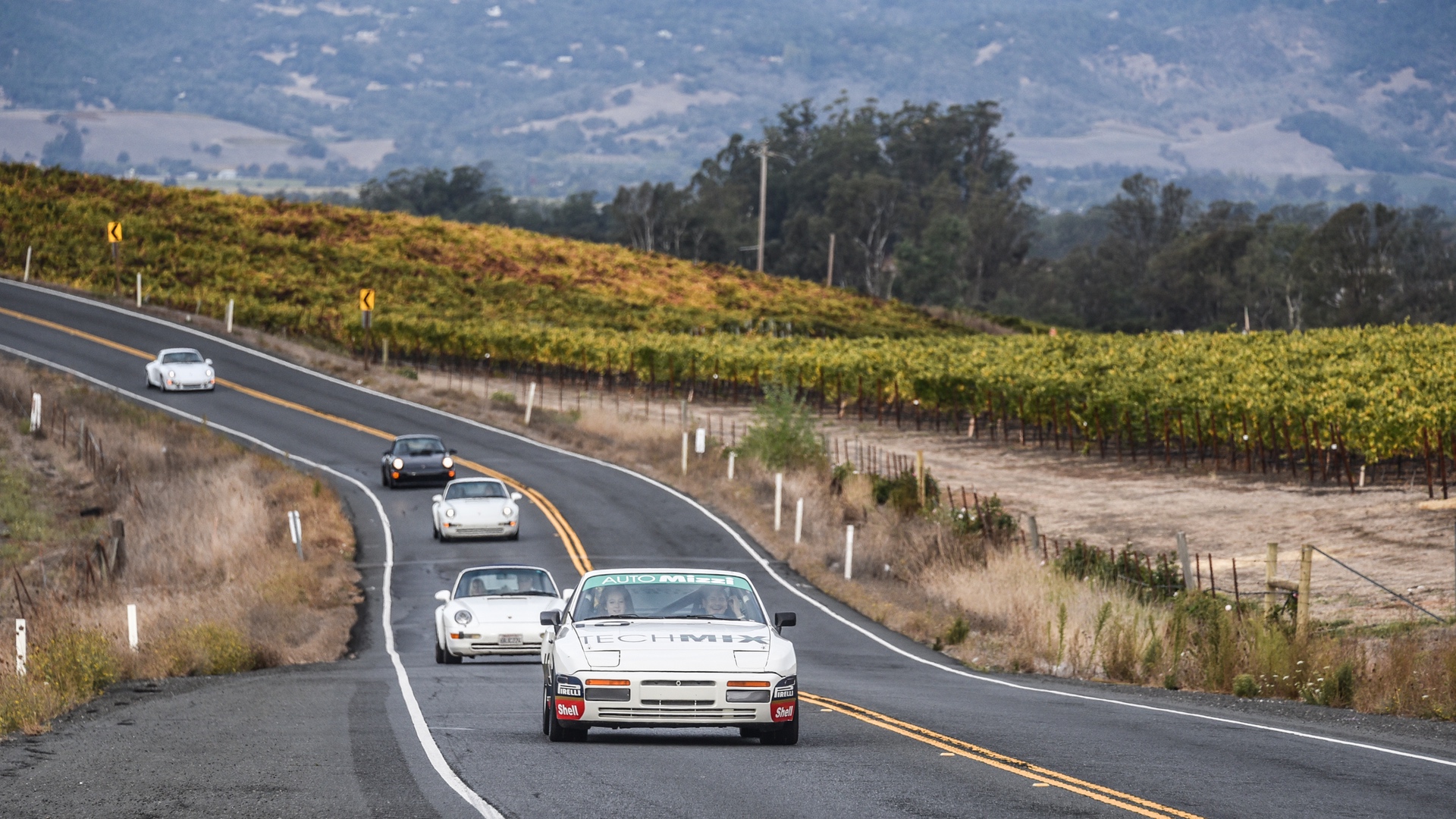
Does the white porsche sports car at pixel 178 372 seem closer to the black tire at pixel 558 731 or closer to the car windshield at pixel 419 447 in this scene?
the car windshield at pixel 419 447

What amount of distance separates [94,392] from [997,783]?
49.9m

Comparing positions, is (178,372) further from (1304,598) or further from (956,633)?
(1304,598)

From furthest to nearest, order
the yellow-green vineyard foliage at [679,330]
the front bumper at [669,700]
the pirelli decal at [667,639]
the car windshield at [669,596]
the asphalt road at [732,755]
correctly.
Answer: the yellow-green vineyard foliage at [679,330]
the car windshield at [669,596]
the pirelli decal at [667,639]
the front bumper at [669,700]
the asphalt road at [732,755]

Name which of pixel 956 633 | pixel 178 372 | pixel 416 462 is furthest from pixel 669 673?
pixel 178 372

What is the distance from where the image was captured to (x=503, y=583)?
22.6 metres

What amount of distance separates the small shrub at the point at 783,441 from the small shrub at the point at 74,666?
2998 cm

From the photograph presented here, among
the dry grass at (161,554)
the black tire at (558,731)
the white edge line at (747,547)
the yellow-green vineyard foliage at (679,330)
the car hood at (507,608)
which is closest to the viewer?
the black tire at (558,731)

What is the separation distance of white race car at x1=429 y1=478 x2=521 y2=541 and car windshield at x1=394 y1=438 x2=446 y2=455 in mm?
7844

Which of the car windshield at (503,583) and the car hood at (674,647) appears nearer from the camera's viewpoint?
the car hood at (674,647)

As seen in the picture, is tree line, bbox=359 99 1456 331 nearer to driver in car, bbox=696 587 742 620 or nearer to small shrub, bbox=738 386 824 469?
small shrub, bbox=738 386 824 469

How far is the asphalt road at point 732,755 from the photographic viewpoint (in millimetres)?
10453

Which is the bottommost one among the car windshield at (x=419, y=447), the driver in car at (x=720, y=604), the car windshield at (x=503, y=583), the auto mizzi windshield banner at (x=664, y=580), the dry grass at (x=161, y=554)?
the dry grass at (x=161, y=554)

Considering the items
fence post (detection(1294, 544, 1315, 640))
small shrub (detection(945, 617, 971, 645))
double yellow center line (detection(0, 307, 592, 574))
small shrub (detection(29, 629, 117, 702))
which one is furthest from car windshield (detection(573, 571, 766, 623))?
double yellow center line (detection(0, 307, 592, 574))

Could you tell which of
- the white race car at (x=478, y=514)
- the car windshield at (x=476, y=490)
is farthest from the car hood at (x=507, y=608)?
the car windshield at (x=476, y=490)
